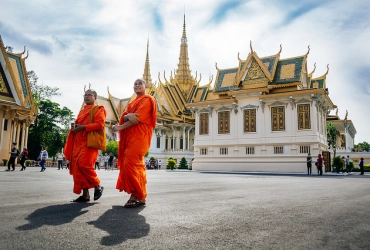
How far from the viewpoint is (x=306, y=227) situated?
9.11ft

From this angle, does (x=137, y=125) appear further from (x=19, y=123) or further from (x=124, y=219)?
(x=19, y=123)

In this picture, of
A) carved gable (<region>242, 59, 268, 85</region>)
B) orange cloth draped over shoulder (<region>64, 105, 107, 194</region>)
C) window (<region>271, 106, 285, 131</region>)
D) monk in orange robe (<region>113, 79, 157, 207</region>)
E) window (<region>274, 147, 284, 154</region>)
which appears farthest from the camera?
carved gable (<region>242, 59, 268, 85</region>)

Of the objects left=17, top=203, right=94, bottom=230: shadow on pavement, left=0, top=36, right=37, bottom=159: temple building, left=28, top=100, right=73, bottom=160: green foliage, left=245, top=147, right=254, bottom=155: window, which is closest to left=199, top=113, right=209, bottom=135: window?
left=245, top=147, right=254, bottom=155: window

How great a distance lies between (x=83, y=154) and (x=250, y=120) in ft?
74.3

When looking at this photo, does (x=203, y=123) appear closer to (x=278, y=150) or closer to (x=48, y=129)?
(x=278, y=150)

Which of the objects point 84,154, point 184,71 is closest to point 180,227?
point 84,154

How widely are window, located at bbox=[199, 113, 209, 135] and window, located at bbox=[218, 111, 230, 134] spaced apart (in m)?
1.38

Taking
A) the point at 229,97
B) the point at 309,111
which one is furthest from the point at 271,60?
the point at 309,111

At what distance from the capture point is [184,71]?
167 ft

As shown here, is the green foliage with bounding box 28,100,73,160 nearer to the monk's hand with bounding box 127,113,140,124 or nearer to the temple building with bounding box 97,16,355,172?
the temple building with bounding box 97,16,355,172

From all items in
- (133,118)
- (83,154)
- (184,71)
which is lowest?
(83,154)

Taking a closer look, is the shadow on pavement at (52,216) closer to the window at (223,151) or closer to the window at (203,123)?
the window at (223,151)

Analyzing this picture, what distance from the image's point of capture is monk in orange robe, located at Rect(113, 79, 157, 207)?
4.04 metres

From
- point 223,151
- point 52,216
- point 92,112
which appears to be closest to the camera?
point 52,216
